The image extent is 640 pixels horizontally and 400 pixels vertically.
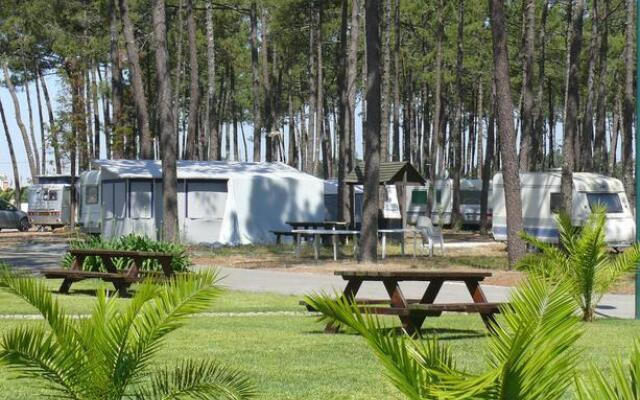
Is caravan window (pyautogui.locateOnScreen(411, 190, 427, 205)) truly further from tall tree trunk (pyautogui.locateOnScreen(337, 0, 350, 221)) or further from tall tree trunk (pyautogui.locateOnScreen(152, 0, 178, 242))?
tall tree trunk (pyautogui.locateOnScreen(152, 0, 178, 242))

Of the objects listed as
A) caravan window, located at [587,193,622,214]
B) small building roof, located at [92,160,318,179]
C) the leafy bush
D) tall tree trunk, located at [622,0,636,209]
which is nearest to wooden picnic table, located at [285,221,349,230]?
small building roof, located at [92,160,318,179]

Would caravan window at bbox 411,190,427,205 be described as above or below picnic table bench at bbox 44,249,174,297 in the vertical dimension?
above

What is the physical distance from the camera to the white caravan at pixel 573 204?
2831cm

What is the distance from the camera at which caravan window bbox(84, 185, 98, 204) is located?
3388 cm

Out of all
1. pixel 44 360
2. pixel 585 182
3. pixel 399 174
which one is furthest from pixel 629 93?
pixel 44 360

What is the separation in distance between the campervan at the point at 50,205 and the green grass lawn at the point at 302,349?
33.1m

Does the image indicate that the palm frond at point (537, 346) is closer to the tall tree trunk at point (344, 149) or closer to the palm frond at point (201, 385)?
the palm frond at point (201, 385)

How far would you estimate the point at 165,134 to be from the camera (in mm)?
25219

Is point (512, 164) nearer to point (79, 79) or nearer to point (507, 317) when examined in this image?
point (507, 317)

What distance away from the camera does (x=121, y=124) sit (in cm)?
4156

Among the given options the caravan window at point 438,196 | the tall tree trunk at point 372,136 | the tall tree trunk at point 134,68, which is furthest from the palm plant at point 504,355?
the caravan window at point 438,196

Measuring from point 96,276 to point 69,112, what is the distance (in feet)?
100

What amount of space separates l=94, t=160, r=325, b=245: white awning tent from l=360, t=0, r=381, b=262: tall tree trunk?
860 cm

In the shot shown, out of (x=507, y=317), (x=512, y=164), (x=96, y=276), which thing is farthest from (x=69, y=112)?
(x=507, y=317)
